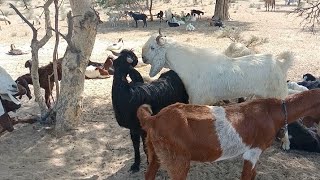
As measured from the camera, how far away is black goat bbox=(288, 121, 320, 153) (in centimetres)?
629

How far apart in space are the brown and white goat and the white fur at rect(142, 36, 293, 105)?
1154mm

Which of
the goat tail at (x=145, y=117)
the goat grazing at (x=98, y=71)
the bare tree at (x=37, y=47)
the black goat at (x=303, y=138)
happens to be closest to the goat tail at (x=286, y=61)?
the black goat at (x=303, y=138)

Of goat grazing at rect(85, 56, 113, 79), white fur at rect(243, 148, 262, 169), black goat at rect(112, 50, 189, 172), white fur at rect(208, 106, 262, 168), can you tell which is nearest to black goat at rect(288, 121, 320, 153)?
black goat at rect(112, 50, 189, 172)

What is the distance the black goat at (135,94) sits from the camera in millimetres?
5367

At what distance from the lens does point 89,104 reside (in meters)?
8.77

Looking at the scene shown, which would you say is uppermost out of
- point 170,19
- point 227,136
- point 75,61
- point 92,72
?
point 75,61

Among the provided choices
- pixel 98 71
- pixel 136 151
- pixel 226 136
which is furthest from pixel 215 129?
pixel 98 71

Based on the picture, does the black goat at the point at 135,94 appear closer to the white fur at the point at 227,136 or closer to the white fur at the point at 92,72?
the white fur at the point at 227,136

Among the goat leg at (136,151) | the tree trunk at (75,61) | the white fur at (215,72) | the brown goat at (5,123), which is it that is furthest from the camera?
the tree trunk at (75,61)

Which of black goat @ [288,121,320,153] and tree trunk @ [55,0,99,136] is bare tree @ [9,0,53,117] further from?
black goat @ [288,121,320,153]

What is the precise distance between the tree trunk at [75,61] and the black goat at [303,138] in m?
3.49

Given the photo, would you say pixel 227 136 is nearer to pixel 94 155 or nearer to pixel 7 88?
pixel 94 155

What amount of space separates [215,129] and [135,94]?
1.36 m

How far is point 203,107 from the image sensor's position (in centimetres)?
457
